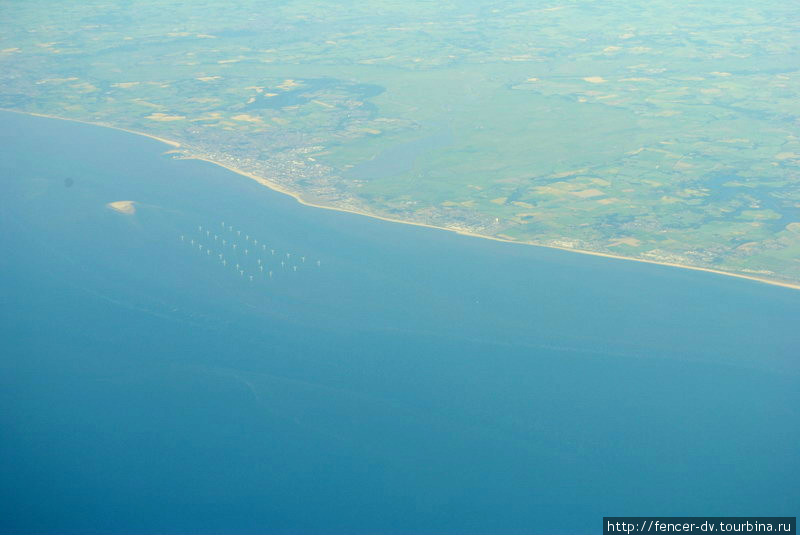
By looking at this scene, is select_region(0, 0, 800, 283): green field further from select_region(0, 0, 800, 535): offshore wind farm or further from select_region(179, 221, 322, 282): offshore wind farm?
select_region(179, 221, 322, 282): offshore wind farm

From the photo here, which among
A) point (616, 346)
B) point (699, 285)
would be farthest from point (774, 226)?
point (616, 346)

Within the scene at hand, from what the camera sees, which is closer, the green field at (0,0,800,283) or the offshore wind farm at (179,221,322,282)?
the offshore wind farm at (179,221,322,282)

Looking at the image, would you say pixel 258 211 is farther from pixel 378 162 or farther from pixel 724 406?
pixel 724 406

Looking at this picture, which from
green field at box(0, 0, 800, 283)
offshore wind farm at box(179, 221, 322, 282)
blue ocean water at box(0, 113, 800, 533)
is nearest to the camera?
blue ocean water at box(0, 113, 800, 533)

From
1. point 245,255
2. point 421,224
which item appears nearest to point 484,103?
point 421,224

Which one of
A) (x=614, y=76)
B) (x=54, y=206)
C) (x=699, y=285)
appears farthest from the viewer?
(x=614, y=76)

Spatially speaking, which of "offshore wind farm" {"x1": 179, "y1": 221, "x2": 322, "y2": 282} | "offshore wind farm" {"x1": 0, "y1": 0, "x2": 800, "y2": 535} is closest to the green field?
"offshore wind farm" {"x1": 0, "y1": 0, "x2": 800, "y2": 535}

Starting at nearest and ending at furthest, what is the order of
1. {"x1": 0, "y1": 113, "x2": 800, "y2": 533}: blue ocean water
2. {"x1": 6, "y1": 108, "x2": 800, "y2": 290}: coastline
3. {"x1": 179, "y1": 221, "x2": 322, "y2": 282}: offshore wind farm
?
{"x1": 0, "y1": 113, "x2": 800, "y2": 533}: blue ocean water → {"x1": 6, "y1": 108, "x2": 800, "y2": 290}: coastline → {"x1": 179, "y1": 221, "x2": 322, "y2": 282}: offshore wind farm
